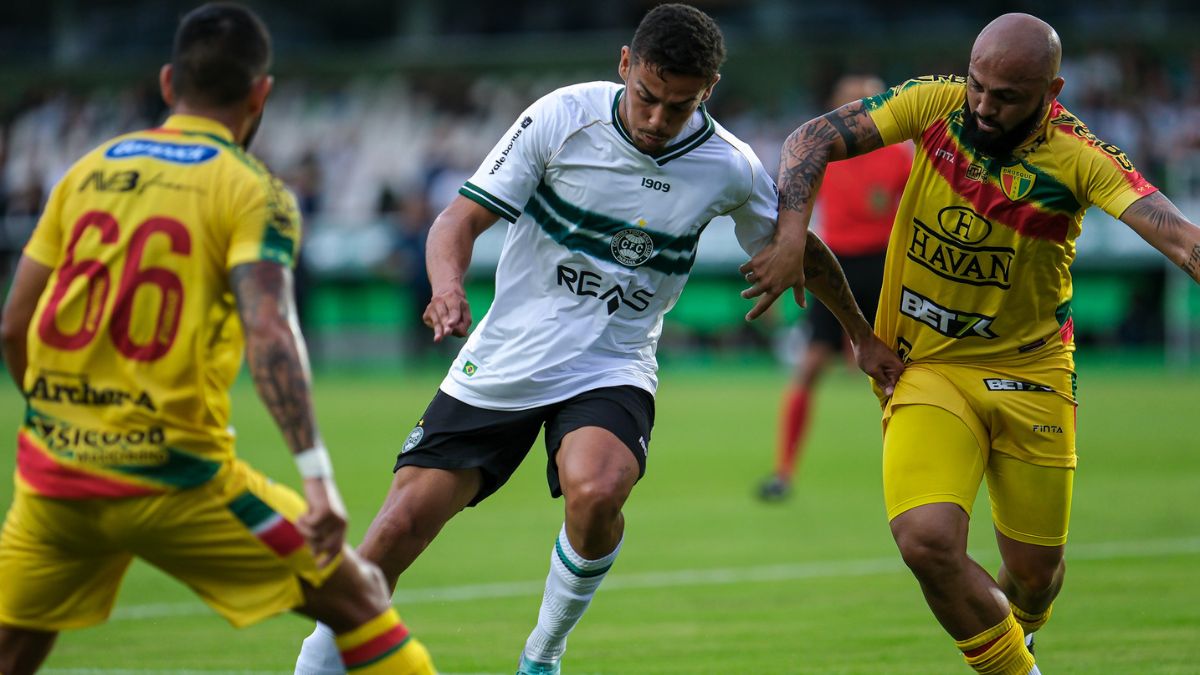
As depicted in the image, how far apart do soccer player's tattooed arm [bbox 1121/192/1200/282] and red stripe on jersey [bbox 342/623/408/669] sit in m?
2.92

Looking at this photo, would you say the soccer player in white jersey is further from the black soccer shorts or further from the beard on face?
the beard on face

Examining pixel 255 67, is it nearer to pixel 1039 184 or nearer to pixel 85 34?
pixel 1039 184

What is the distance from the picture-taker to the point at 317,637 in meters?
5.65

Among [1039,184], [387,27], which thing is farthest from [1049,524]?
[387,27]

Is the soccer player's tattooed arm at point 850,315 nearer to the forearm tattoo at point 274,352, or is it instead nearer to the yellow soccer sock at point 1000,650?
the yellow soccer sock at point 1000,650

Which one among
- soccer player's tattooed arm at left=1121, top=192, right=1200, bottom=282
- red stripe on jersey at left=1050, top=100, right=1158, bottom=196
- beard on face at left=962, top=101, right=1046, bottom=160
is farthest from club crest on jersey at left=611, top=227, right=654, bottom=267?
soccer player's tattooed arm at left=1121, top=192, right=1200, bottom=282

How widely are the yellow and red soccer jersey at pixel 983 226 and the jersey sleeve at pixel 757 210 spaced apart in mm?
504

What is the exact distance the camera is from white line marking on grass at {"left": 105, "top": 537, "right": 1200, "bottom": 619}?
352 inches

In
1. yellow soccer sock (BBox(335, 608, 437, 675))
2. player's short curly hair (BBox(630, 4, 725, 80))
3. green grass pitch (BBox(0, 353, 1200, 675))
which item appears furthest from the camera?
green grass pitch (BBox(0, 353, 1200, 675))

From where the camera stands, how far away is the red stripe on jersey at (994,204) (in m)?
5.85

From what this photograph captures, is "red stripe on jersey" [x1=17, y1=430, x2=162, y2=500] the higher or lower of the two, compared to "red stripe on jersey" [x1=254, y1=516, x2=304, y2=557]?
higher

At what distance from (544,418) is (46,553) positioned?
2215mm

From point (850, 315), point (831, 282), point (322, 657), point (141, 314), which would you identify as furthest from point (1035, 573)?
point (141, 314)

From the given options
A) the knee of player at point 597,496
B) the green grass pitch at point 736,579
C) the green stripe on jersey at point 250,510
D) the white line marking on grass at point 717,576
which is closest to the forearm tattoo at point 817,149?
the knee of player at point 597,496
